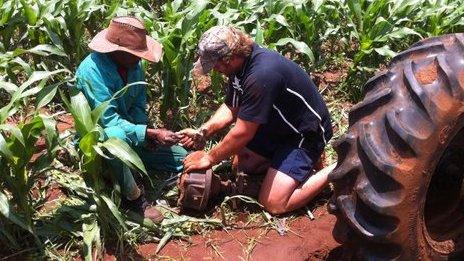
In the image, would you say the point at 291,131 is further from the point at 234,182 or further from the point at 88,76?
the point at 88,76

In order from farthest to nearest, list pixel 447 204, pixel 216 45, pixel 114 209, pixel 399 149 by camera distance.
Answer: pixel 216 45 → pixel 114 209 → pixel 447 204 → pixel 399 149

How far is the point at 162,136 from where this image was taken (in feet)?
10.6

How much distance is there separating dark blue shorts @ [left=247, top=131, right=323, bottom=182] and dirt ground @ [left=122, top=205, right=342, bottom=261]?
0.30 meters

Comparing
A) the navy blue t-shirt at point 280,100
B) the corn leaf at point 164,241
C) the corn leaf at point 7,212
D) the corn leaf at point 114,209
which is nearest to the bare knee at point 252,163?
the navy blue t-shirt at point 280,100

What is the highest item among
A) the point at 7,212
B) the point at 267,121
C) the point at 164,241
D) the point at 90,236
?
the point at 267,121

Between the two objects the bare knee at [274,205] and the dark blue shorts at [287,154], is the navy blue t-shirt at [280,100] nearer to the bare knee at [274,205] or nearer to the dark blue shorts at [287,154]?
the dark blue shorts at [287,154]

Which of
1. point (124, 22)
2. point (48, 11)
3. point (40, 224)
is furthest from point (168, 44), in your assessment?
point (40, 224)

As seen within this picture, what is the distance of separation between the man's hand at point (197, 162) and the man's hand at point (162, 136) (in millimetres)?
143

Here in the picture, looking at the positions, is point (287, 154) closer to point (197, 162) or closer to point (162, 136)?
point (197, 162)

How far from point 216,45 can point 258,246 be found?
1060 millimetres

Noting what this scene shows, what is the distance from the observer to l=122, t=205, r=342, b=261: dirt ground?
2.97 meters

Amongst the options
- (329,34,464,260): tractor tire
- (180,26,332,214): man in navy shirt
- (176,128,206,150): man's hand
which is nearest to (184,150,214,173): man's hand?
(180,26,332,214): man in navy shirt

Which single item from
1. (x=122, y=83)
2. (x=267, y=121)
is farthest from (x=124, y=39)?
(x=267, y=121)

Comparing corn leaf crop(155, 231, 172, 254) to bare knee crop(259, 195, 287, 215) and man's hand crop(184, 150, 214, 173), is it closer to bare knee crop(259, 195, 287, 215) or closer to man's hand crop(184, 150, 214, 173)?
man's hand crop(184, 150, 214, 173)
